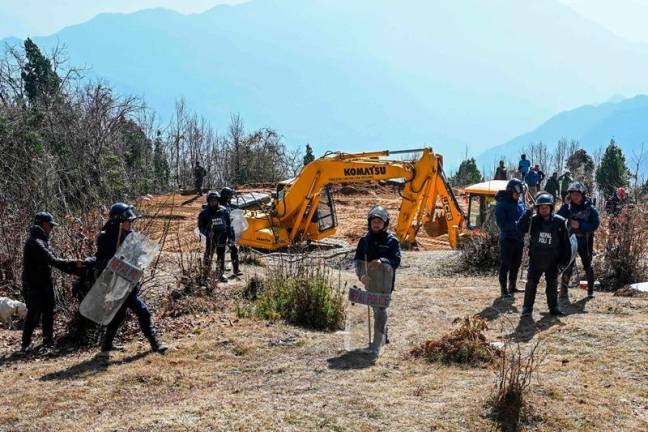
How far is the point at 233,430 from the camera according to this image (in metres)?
5.14

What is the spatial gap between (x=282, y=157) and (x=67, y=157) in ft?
84.5

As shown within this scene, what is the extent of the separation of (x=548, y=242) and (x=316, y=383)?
3543 mm

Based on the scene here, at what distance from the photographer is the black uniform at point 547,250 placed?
26.7ft

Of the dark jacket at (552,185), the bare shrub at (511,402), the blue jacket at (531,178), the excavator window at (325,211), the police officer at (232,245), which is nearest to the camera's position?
the bare shrub at (511,402)

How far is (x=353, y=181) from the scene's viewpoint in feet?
51.2

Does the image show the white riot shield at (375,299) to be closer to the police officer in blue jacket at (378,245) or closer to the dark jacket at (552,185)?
the police officer in blue jacket at (378,245)

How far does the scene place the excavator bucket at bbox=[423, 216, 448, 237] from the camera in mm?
16953

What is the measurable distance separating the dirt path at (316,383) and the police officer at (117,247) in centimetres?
30

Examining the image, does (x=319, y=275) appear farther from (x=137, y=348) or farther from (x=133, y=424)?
(x=133, y=424)

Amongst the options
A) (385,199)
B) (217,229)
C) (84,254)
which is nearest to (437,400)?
(84,254)

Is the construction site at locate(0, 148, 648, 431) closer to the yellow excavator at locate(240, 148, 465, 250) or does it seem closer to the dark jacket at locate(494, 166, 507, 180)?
the yellow excavator at locate(240, 148, 465, 250)

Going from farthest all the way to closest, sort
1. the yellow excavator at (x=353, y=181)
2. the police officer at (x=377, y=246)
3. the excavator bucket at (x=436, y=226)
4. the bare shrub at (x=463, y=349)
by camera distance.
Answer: the excavator bucket at (x=436, y=226), the yellow excavator at (x=353, y=181), the police officer at (x=377, y=246), the bare shrub at (x=463, y=349)

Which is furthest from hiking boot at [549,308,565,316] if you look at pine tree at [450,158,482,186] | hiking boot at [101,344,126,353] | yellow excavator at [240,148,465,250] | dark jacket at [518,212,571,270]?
pine tree at [450,158,482,186]

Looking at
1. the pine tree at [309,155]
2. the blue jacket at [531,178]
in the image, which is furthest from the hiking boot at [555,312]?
the pine tree at [309,155]
